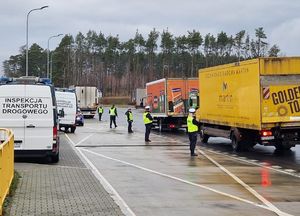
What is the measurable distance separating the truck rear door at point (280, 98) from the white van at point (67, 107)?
16.3m

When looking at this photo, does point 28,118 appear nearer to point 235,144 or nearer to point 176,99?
point 235,144

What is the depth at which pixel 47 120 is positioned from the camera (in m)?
15.7

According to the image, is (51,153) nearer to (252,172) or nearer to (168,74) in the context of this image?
(252,172)

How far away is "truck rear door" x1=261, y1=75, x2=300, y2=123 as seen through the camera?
62.3ft

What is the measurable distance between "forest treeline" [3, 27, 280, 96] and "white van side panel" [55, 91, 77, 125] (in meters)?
95.0

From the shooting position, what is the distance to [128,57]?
149625 millimetres

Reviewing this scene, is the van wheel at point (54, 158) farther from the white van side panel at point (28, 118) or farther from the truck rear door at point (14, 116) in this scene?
the truck rear door at point (14, 116)

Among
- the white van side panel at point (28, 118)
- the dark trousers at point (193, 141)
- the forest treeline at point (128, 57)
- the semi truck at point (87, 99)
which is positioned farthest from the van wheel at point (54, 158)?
the forest treeline at point (128, 57)

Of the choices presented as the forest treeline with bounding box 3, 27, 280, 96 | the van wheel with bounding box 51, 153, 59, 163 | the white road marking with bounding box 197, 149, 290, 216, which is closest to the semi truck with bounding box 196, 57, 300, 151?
the white road marking with bounding box 197, 149, 290, 216

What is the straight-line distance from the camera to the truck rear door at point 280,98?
747 inches

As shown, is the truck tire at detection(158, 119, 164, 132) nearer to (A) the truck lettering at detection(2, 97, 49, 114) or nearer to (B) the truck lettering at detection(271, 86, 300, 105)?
(B) the truck lettering at detection(271, 86, 300, 105)

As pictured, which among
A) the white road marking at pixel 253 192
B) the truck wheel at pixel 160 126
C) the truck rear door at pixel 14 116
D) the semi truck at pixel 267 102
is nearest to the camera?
the white road marking at pixel 253 192

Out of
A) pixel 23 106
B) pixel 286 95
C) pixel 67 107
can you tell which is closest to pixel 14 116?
pixel 23 106

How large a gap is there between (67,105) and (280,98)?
17149mm
